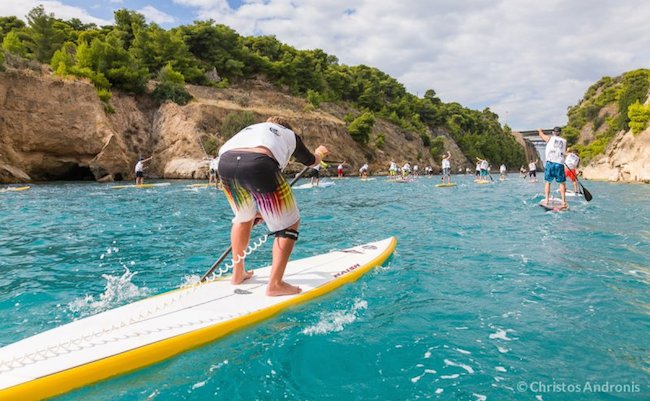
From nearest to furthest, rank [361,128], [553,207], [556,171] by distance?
[553,207] < [556,171] < [361,128]

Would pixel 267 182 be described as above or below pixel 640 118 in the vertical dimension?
below

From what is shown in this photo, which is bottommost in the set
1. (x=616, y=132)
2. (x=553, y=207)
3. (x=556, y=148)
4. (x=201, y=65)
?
(x=553, y=207)

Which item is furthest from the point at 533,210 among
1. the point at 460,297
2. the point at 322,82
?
the point at 322,82

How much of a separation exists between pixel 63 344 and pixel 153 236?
6.00m

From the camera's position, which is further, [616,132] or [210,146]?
[616,132]

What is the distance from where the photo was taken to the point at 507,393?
9.07ft

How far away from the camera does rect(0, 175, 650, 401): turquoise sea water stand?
2895 millimetres

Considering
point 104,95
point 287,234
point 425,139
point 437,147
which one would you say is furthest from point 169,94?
point 437,147

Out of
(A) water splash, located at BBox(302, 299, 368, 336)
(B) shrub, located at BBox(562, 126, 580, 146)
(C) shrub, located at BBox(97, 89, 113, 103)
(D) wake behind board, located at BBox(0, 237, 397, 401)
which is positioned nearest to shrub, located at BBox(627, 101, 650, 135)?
(D) wake behind board, located at BBox(0, 237, 397, 401)

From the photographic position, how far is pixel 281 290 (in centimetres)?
457

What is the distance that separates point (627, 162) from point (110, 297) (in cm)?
Result: 5263

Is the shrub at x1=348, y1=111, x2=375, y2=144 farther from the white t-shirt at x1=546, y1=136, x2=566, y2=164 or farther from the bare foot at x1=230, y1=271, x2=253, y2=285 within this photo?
the bare foot at x1=230, y1=271, x2=253, y2=285

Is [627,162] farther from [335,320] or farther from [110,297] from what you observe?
[110,297]

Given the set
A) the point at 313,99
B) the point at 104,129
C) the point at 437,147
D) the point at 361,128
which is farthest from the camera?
the point at 437,147
